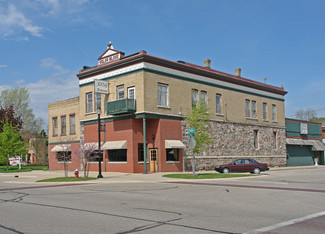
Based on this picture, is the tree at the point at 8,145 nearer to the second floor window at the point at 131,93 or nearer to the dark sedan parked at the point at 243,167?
the second floor window at the point at 131,93

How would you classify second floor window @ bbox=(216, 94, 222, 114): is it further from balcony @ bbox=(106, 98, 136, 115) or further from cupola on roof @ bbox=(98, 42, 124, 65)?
cupola on roof @ bbox=(98, 42, 124, 65)

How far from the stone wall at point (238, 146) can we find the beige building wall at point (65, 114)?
12.2m

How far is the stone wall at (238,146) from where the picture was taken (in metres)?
34.0

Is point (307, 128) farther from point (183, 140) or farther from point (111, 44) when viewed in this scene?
point (111, 44)

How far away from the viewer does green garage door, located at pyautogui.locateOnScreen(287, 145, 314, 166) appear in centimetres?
4744

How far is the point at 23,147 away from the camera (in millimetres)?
43031

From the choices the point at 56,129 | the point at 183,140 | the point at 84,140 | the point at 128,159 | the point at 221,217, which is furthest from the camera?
the point at 56,129

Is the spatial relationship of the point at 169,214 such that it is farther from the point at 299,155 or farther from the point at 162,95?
the point at 299,155

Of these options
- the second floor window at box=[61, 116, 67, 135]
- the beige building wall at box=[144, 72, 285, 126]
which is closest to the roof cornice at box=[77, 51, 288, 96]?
the beige building wall at box=[144, 72, 285, 126]

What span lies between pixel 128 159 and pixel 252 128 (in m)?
→ 17.2

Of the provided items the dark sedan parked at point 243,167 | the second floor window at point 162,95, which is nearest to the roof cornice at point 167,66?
the second floor window at point 162,95

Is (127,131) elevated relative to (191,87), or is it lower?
lower

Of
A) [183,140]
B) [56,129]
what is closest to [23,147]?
[56,129]

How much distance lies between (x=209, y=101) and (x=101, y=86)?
1054cm
